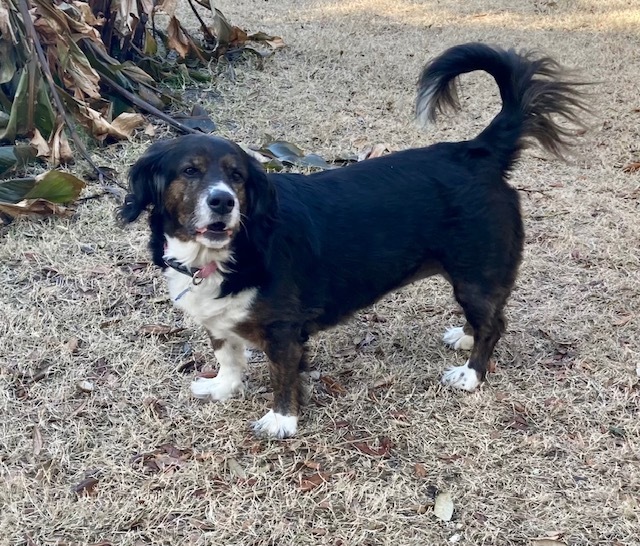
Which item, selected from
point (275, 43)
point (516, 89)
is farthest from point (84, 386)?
point (275, 43)

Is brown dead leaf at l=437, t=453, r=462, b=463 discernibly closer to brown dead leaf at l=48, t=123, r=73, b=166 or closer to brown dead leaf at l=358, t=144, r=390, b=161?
brown dead leaf at l=358, t=144, r=390, b=161

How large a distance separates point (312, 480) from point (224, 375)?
2.29ft

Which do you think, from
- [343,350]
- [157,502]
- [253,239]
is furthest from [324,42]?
[157,502]

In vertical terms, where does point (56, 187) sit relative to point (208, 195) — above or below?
below

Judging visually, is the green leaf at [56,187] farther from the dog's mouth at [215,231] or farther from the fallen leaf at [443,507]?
the fallen leaf at [443,507]

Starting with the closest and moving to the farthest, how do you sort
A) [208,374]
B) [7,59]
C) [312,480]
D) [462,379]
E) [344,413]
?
[312,480] → [344,413] → [462,379] → [208,374] → [7,59]

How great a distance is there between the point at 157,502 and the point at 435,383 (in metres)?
1.40

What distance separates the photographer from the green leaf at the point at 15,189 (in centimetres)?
439

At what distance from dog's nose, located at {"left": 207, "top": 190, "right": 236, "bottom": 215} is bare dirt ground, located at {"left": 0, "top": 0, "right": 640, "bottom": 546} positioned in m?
1.07

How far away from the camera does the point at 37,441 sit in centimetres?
289

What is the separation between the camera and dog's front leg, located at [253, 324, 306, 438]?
9.30 feet

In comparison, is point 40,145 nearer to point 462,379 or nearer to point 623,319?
point 462,379

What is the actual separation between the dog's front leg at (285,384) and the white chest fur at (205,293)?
201 mm

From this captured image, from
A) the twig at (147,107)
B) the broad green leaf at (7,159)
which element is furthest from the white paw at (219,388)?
the twig at (147,107)
